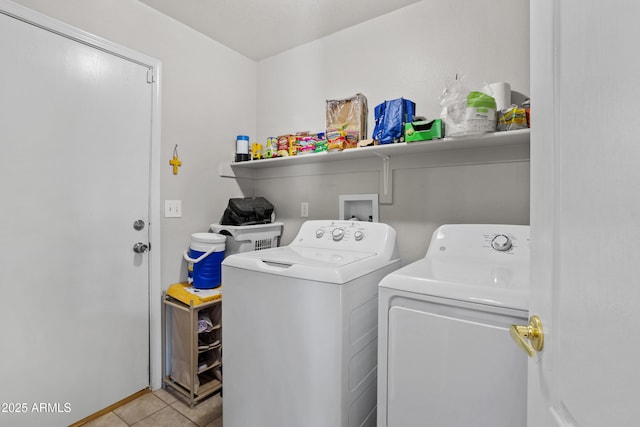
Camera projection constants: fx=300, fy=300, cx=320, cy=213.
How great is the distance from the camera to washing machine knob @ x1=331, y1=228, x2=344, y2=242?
5.71ft

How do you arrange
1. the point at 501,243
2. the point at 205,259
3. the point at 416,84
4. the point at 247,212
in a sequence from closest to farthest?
the point at 501,243, the point at 416,84, the point at 205,259, the point at 247,212

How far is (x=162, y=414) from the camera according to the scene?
1.78 meters

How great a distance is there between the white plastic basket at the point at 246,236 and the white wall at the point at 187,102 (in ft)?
0.82

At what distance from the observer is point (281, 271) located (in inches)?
51.4

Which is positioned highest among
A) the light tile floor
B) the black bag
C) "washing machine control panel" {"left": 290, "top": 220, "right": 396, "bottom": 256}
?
the black bag

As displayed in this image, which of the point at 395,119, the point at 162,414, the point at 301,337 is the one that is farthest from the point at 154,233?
the point at 395,119

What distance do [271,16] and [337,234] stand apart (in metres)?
1.58

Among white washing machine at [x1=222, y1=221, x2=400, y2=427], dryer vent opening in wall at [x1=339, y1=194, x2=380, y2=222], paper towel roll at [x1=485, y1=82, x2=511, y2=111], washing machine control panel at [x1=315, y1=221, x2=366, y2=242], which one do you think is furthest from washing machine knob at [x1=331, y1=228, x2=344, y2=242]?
paper towel roll at [x1=485, y1=82, x2=511, y2=111]

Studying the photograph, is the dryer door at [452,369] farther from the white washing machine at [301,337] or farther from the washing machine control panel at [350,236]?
the washing machine control panel at [350,236]

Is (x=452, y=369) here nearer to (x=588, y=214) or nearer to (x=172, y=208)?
(x=588, y=214)

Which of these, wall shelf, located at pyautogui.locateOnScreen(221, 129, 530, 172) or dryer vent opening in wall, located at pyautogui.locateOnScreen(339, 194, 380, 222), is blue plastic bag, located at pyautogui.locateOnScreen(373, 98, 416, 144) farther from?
dryer vent opening in wall, located at pyautogui.locateOnScreen(339, 194, 380, 222)

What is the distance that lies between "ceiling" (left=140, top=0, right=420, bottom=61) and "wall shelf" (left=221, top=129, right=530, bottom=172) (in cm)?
96

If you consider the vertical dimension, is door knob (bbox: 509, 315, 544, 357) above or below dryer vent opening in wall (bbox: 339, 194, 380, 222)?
below

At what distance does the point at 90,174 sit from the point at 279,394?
1578 mm
